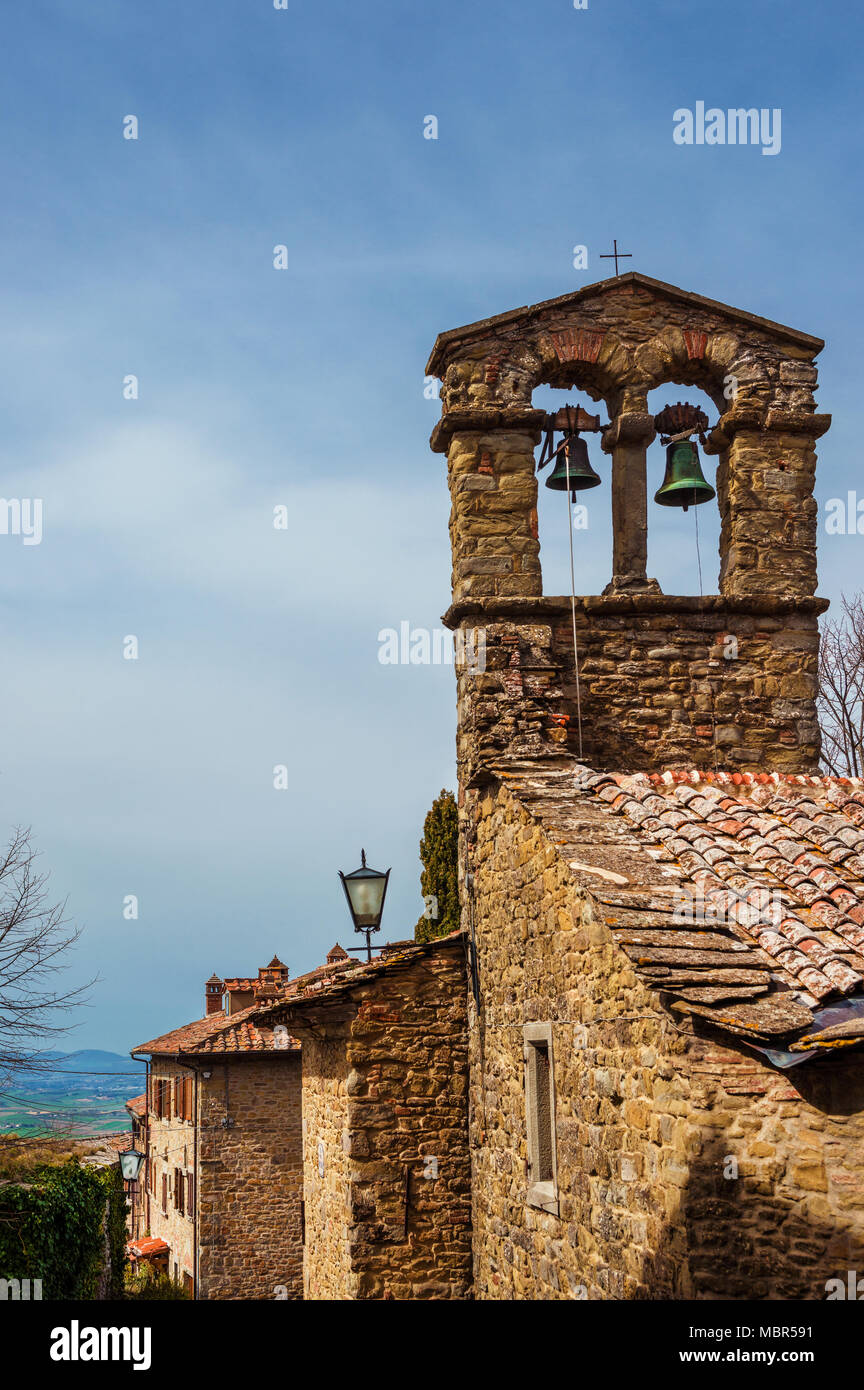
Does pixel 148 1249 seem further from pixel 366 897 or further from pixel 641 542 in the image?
pixel 641 542

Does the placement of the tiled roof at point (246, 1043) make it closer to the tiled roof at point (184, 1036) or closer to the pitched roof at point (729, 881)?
the tiled roof at point (184, 1036)

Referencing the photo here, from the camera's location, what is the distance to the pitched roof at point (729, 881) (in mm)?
4824

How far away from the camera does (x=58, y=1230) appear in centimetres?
1515

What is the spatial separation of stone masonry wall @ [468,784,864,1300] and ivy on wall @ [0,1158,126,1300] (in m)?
8.08

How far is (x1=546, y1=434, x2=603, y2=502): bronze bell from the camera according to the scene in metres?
8.98

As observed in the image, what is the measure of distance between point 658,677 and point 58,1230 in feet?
36.6

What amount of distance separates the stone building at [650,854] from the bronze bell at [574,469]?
0.22 m

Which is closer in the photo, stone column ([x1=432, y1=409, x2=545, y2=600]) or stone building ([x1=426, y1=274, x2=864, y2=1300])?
stone building ([x1=426, y1=274, x2=864, y2=1300])

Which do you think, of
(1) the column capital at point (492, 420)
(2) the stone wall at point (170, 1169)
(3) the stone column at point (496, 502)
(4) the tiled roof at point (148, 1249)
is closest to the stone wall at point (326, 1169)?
(3) the stone column at point (496, 502)

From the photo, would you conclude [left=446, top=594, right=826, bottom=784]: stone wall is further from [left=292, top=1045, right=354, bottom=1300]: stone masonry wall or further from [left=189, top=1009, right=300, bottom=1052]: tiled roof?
[left=189, top=1009, right=300, bottom=1052]: tiled roof

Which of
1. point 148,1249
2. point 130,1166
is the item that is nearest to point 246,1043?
point 130,1166

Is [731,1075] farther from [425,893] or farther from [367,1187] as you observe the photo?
[425,893]

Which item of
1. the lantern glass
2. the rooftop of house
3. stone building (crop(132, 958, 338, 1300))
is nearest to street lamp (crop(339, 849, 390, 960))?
the lantern glass
